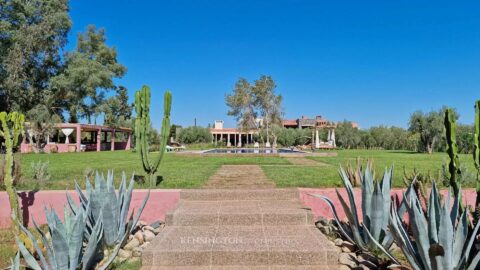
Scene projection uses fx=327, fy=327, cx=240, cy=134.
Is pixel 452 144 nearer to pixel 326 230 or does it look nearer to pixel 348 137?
pixel 326 230

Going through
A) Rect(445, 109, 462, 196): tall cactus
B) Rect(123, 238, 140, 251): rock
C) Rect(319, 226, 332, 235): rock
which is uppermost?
Rect(445, 109, 462, 196): tall cactus

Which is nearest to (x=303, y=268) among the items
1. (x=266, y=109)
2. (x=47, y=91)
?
(x=47, y=91)

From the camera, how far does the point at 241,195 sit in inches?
230

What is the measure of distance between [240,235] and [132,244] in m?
1.40

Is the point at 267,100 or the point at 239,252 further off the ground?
the point at 267,100

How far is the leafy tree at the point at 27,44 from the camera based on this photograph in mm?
A: 24969

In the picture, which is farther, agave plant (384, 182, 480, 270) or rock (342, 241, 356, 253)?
rock (342, 241, 356, 253)

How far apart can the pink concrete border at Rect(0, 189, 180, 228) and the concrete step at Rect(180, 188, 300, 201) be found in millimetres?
364

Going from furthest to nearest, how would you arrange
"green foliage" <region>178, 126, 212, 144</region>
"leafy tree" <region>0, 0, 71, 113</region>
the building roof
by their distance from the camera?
the building roof, "green foliage" <region>178, 126, 212, 144</region>, "leafy tree" <region>0, 0, 71, 113</region>

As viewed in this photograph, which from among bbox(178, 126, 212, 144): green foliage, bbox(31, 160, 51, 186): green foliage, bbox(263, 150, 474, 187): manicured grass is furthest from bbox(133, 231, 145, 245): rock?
bbox(178, 126, 212, 144): green foliage

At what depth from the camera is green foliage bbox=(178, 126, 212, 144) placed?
49.5 meters

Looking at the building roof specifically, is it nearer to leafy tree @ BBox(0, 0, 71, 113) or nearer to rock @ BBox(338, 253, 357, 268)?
leafy tree @ BBox(0, 0, 71, 113)

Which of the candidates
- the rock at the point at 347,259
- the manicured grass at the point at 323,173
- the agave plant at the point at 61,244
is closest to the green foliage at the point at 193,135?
the manicured grass at the point at 323,173

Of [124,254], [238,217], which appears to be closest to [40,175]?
[124,254]
